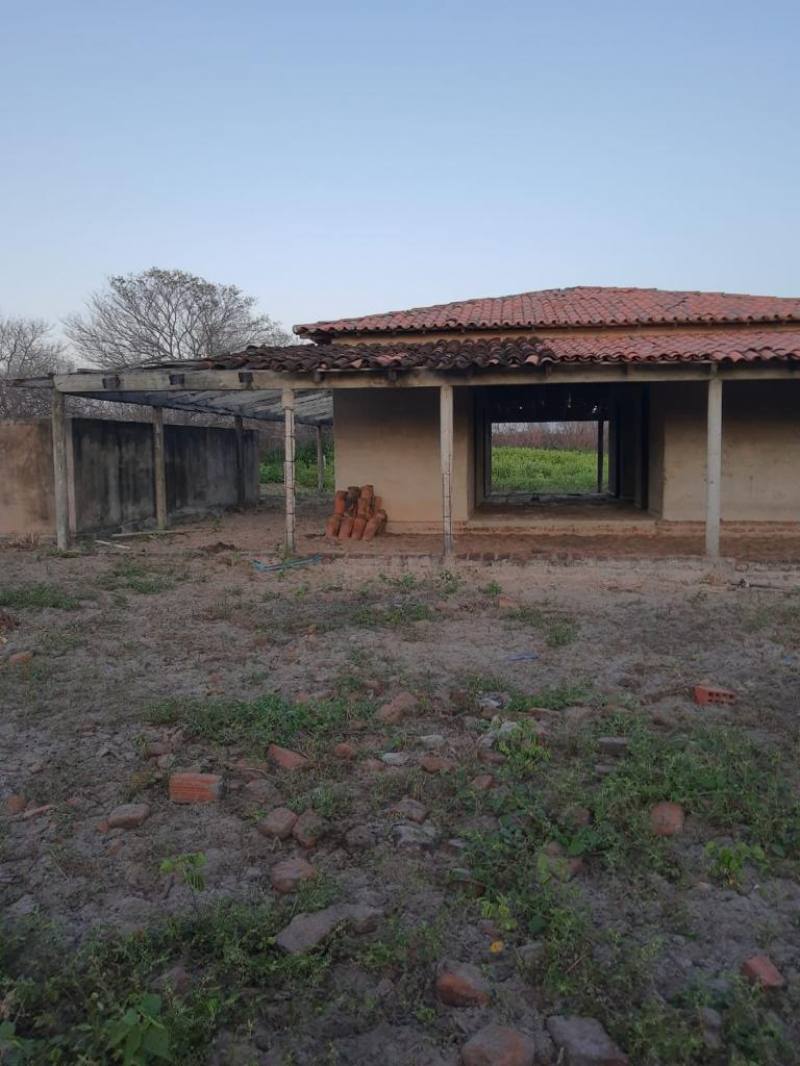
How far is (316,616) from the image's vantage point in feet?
25.8

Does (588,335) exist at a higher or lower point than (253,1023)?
higher

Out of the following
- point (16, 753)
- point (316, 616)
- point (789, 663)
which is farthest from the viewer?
point (316, 616)

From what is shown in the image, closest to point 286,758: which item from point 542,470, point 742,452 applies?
point 742,452

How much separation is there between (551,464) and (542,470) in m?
2.10

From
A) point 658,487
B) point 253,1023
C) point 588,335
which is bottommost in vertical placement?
point 253,1023

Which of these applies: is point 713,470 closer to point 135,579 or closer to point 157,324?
point 135,579

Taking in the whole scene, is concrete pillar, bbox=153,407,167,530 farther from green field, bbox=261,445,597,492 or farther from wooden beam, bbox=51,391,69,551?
green field, bbox=261,445,597,492

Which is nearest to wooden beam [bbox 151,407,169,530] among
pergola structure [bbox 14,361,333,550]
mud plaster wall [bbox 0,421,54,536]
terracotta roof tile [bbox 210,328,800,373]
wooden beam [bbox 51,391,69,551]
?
pergola structure [bbox 14,361,333,550]

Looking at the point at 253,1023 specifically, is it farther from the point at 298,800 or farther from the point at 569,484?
the point at 569,484

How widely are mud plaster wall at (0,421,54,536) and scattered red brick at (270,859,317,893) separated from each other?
38.2 feet

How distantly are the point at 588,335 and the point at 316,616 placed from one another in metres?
7.66

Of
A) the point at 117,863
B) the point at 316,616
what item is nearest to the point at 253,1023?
the point at 117,863

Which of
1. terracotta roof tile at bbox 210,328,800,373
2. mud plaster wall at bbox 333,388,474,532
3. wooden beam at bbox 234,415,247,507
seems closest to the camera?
terracotta roof tile at bbox 210,328,800,373

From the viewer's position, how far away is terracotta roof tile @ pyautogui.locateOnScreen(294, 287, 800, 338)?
13125 mm
